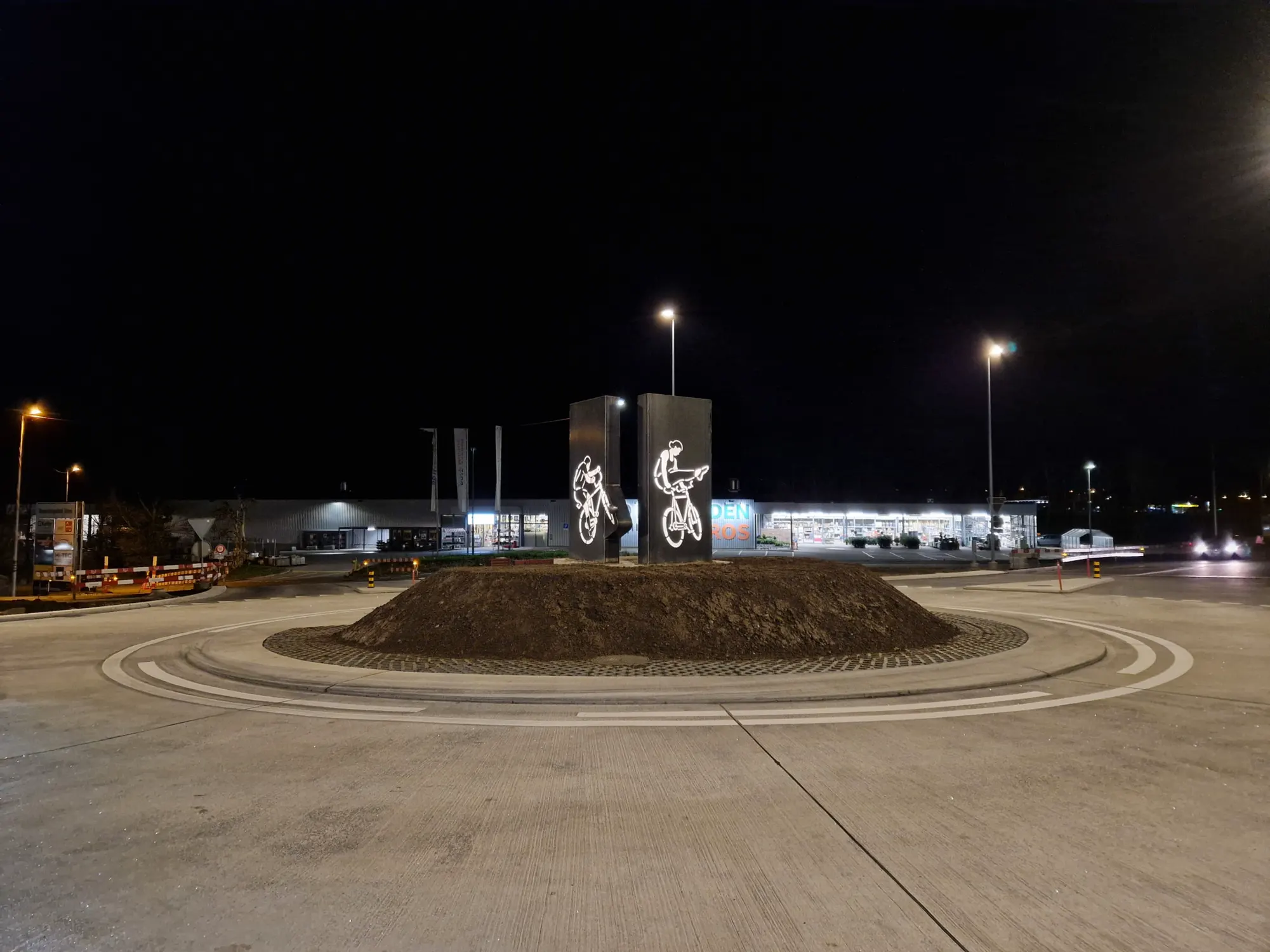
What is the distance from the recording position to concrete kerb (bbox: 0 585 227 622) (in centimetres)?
1948

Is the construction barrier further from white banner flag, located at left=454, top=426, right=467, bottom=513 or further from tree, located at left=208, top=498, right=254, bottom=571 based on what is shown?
tree, located at left=208, top=498, right=254, bottom=571

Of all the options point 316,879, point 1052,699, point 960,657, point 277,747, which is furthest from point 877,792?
point 960,657

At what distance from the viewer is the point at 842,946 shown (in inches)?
141

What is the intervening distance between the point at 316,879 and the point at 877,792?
407 centimetres

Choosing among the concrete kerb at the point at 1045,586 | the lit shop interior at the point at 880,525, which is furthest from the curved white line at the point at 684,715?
the lit shop interior at the point at 880,525

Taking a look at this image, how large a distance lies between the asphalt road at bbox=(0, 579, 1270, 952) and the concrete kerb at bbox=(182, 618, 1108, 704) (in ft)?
2.61

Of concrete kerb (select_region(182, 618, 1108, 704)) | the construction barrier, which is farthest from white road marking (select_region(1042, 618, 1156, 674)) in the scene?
the construction barrier

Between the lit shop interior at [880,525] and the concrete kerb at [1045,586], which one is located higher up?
the lit shop interior at [880,525]

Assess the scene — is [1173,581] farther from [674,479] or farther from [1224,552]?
[1224,552]

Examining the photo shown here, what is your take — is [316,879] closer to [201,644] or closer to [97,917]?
[97,917]

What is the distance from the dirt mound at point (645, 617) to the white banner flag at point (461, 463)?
94.4 feet

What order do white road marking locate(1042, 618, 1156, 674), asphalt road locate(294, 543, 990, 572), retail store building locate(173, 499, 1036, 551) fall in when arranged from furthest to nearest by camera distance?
retail store building locate(173, 499, 1036, 551), asphalt road locate(294, 543, 990, 572), white road marking locate(1042, 618, 1156, 674)

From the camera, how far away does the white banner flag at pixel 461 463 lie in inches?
1649

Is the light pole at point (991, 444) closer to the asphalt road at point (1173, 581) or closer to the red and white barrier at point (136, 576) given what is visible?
the asphalt road at point (1173, 581)
